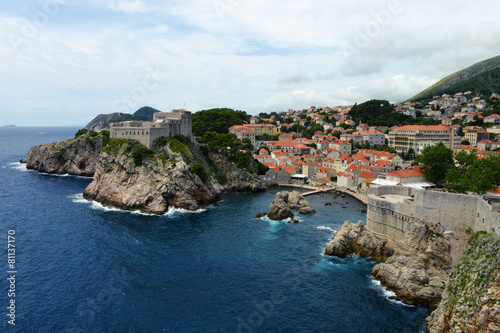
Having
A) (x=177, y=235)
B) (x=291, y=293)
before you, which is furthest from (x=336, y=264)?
(x=177, y=235)

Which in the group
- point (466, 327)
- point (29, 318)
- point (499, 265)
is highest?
point (499, 265)

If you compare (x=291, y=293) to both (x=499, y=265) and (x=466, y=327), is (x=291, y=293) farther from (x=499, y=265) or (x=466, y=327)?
(x=499, y=265)

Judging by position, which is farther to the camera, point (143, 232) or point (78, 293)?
point (143, 232)

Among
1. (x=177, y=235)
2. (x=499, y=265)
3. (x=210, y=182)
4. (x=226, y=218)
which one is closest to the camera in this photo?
(x=499, y=265)

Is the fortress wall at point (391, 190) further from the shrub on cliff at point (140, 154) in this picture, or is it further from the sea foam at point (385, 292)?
the shrub on cliff at point (140, 154)

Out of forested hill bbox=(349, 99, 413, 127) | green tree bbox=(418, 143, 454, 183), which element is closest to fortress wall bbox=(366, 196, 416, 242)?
green tree bbox=(418, 143, 454, 183)

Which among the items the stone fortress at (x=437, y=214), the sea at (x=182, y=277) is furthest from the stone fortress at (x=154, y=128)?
the stone fortress at (x=437, y=214)

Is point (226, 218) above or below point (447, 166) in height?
below
